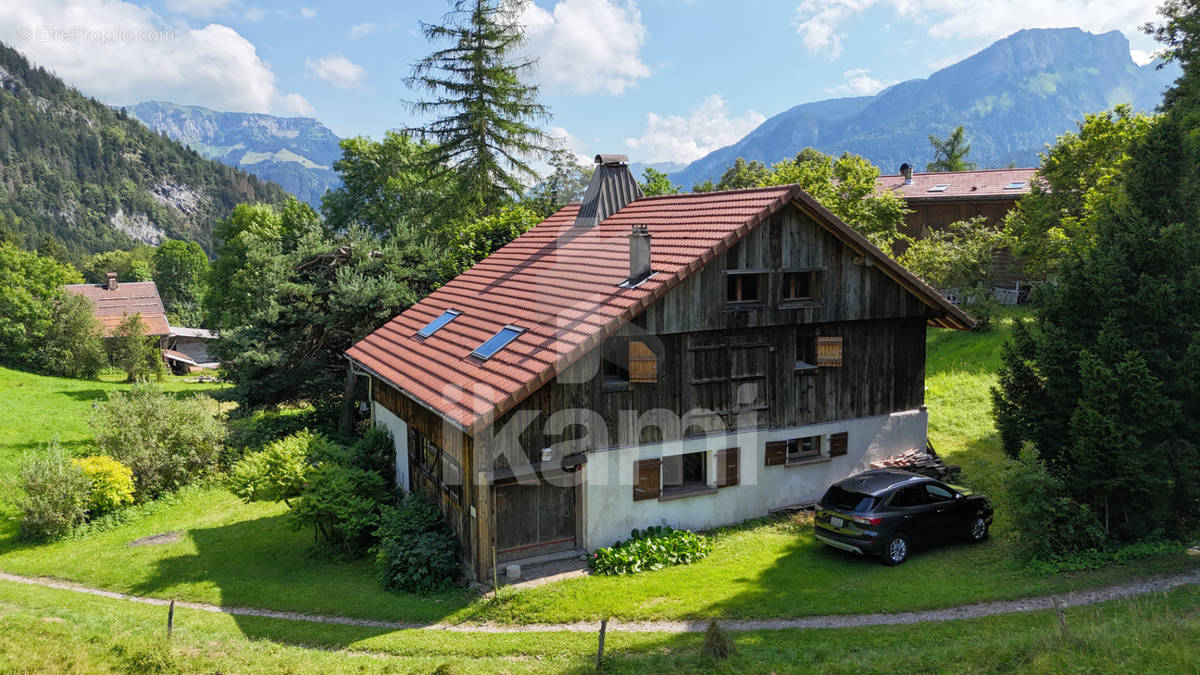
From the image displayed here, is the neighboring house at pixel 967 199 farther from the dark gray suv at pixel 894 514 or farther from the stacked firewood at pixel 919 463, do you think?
the dark gray suv at pixel 894 514

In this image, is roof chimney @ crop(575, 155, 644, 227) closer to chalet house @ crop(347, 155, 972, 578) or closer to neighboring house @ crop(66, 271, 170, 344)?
chalet house @ crop(347, 155, 972, 578)

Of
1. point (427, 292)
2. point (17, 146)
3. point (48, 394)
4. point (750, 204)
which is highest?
point (17, 146)

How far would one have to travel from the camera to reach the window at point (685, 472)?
17875 mm

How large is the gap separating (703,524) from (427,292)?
17.1 meters

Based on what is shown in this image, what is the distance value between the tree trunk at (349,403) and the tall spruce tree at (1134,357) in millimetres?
21952

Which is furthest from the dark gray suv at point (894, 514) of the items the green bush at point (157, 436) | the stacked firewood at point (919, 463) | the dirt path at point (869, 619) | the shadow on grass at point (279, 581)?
the green bush at point (157, 436)

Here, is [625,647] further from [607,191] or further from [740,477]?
[607,191]

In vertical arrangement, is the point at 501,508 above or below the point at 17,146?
below

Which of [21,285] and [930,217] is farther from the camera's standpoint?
[21,285]

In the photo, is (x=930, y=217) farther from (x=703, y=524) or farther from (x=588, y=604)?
(x=588, y=604)

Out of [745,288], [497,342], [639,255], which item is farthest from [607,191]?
[497,342]

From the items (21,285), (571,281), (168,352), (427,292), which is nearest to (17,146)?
(168,352)

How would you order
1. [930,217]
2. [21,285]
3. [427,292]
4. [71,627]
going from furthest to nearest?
[21,285] < [930,217] < [427,292] < [71,627]

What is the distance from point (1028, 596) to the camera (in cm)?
1308
